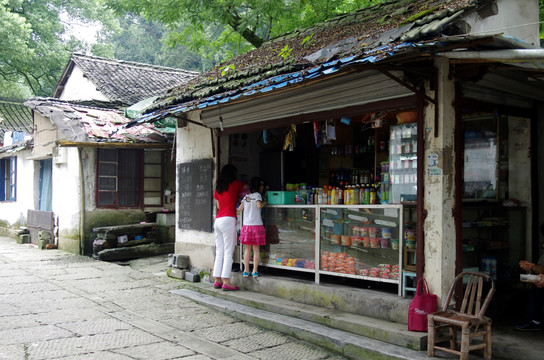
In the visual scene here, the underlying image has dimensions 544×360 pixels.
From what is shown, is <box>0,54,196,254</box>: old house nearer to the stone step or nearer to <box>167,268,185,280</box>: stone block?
<box>167,268,185,280</box>: stone block

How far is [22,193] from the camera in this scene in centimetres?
1723

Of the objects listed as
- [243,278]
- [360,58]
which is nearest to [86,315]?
[243,278]

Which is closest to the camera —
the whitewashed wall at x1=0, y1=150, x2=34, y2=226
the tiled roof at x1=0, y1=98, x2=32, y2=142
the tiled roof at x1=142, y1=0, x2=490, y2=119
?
the tiled roof at x1=142, y1=0, x2=490, y2=119

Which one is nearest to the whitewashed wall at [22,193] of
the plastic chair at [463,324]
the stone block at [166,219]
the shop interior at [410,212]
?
the stone block at [166,219]

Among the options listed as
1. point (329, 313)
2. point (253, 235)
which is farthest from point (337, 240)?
point (253, 235)

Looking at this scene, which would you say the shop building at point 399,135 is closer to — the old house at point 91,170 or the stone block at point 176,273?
the stone block at point 176,273

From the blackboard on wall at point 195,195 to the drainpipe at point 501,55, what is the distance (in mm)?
5510

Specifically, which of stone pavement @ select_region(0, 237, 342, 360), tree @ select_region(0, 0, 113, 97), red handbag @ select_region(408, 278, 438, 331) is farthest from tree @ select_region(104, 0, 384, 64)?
tree @ select_region(0, 0, 113, 97)

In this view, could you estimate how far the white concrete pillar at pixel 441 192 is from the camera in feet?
18.3

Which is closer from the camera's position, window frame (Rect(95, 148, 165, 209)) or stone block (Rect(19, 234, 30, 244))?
window frame (Rect(95, 148, 165, 209))

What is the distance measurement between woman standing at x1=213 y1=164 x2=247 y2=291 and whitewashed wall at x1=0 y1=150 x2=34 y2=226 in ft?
33.8

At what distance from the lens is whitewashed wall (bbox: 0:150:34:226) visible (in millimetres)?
16469

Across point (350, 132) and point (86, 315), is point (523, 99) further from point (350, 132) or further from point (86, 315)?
point (86, 315)

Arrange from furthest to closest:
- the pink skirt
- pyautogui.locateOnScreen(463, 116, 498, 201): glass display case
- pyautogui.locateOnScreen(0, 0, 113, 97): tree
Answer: pyautogui.locateOnScreen(0, 0, 113, 97): tree < the pink skirt < pyautogui.locateOnScreen(463, 116, 498, 201): glass display case
